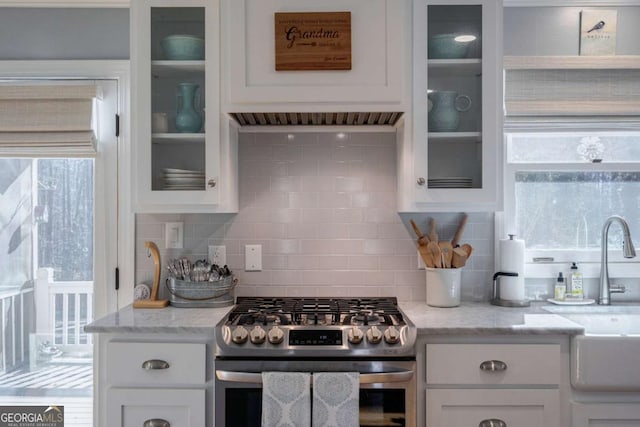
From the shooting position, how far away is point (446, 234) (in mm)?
2367

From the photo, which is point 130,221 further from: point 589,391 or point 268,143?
point 589,391

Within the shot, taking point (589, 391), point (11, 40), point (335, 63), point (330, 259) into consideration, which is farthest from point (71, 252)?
point (589, 391)

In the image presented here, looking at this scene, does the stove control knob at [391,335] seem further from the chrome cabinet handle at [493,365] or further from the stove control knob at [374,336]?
the chrome cabinet handle at [493,365]

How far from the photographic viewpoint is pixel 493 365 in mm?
1802

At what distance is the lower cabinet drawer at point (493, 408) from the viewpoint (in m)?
1.80

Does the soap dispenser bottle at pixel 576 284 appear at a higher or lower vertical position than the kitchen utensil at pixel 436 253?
lower

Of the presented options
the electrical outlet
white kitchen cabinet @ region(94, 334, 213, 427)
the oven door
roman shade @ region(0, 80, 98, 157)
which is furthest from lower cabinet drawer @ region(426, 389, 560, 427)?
roman shade @ region(0, 80, 98, 157)

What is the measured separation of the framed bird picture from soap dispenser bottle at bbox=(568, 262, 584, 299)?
3.43 feet

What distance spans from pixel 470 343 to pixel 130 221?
1.65m

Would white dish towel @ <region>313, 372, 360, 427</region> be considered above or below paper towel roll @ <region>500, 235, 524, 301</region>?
below

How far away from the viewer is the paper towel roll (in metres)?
2.23

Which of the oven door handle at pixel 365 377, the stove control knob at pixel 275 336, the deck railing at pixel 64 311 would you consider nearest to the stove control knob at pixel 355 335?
the oven door handle at pixel 365 377

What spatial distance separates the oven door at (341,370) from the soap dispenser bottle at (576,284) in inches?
41.5

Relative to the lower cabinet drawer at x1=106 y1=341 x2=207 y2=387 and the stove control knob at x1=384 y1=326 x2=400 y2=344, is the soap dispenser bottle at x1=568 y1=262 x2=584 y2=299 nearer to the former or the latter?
the stove control knob at x1=384 y1=326 x2=400 y2=344
